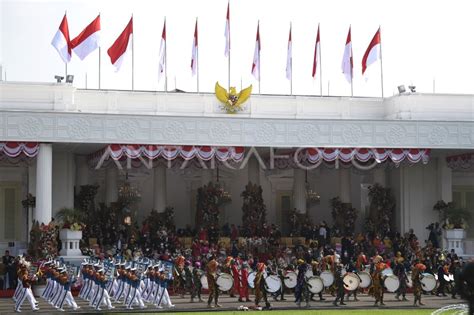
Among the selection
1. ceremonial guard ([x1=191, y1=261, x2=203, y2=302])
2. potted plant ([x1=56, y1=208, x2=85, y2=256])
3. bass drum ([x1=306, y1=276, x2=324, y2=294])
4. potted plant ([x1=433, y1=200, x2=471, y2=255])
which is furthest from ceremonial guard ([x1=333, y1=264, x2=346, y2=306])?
potted plant ([x1=433, y1=200, x2=471, y2=255])

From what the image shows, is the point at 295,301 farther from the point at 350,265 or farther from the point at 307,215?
the point at 307,215

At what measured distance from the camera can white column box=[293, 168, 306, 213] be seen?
45375 mm

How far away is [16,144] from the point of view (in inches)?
1481

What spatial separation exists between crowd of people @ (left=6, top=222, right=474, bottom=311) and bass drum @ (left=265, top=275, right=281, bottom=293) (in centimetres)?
3

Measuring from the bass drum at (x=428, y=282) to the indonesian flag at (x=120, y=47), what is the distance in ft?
54.2

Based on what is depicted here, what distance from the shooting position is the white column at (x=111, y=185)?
1734 inches

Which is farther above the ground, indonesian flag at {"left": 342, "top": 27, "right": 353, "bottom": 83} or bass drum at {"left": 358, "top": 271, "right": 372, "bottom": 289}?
indonesian flag at {"left": 342, "top": 27, "right": 353, "bottom": 83}

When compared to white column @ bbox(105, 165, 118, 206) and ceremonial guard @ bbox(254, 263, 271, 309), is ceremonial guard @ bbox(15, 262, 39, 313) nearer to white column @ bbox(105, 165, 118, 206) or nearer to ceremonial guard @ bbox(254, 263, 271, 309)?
ceremonial guard @ bbox(254, 263, 271, 309)

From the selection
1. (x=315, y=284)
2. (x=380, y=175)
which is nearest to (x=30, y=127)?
(x=315, y=284)

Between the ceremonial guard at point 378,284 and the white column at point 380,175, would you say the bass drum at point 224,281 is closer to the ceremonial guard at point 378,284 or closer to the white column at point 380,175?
the ceremonial guard at point 378,284

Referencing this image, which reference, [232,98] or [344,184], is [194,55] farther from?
[344,184]

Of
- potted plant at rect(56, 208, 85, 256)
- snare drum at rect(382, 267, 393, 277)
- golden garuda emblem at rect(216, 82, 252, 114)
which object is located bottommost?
snare drum at rect(382, 267, 393, 277)

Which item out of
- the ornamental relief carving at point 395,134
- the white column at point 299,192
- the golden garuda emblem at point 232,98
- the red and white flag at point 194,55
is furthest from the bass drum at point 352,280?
the red and white flag at point 194,55

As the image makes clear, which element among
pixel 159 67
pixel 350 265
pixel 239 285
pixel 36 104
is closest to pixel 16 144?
pixel 36 104
